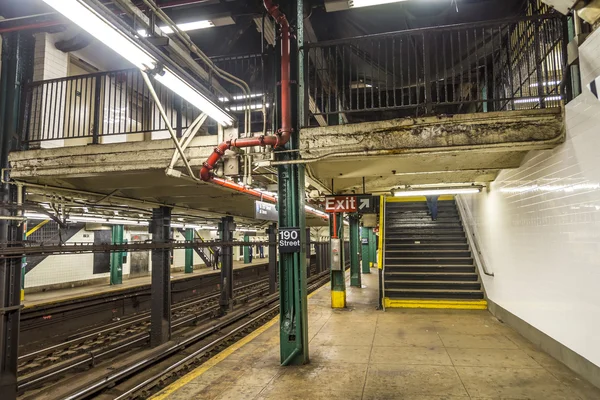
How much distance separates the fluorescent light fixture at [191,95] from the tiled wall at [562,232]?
4109 mm

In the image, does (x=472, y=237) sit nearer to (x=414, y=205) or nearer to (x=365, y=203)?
(x=414, y=205)

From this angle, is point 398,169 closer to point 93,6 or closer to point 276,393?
point 276,393

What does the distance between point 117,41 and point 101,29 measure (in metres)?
0.18

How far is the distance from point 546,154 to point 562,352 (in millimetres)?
2536

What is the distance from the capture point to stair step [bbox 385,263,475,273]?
9227mm

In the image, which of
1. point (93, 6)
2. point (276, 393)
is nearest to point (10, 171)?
point (93, 6)

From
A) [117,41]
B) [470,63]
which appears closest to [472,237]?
[470,63]

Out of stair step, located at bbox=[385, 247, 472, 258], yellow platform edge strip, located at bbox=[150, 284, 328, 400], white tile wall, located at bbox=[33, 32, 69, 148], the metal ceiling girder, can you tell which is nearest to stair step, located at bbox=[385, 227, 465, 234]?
stair step, located at bbox=[385, 247, 472, 258]

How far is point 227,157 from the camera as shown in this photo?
17.4 ft

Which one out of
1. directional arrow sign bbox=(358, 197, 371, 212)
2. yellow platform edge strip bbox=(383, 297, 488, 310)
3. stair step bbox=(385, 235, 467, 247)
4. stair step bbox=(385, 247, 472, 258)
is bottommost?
yellow platform edge strip bbox=(383, 297, 488, 310)

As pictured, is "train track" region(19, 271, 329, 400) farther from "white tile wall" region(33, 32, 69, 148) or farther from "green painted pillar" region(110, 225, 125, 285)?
"green painted pillar" region(110, 225, 125, 285)

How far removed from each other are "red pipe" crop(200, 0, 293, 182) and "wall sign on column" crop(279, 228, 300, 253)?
1.16m

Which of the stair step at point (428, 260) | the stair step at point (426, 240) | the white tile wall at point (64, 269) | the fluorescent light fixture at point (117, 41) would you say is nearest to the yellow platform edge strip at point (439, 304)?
the stair step at point (428, 260)

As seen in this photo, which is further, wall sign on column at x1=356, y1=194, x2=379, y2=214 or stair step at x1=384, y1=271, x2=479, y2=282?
stair step at x1=384, y1=271, x2=479, y2=282
